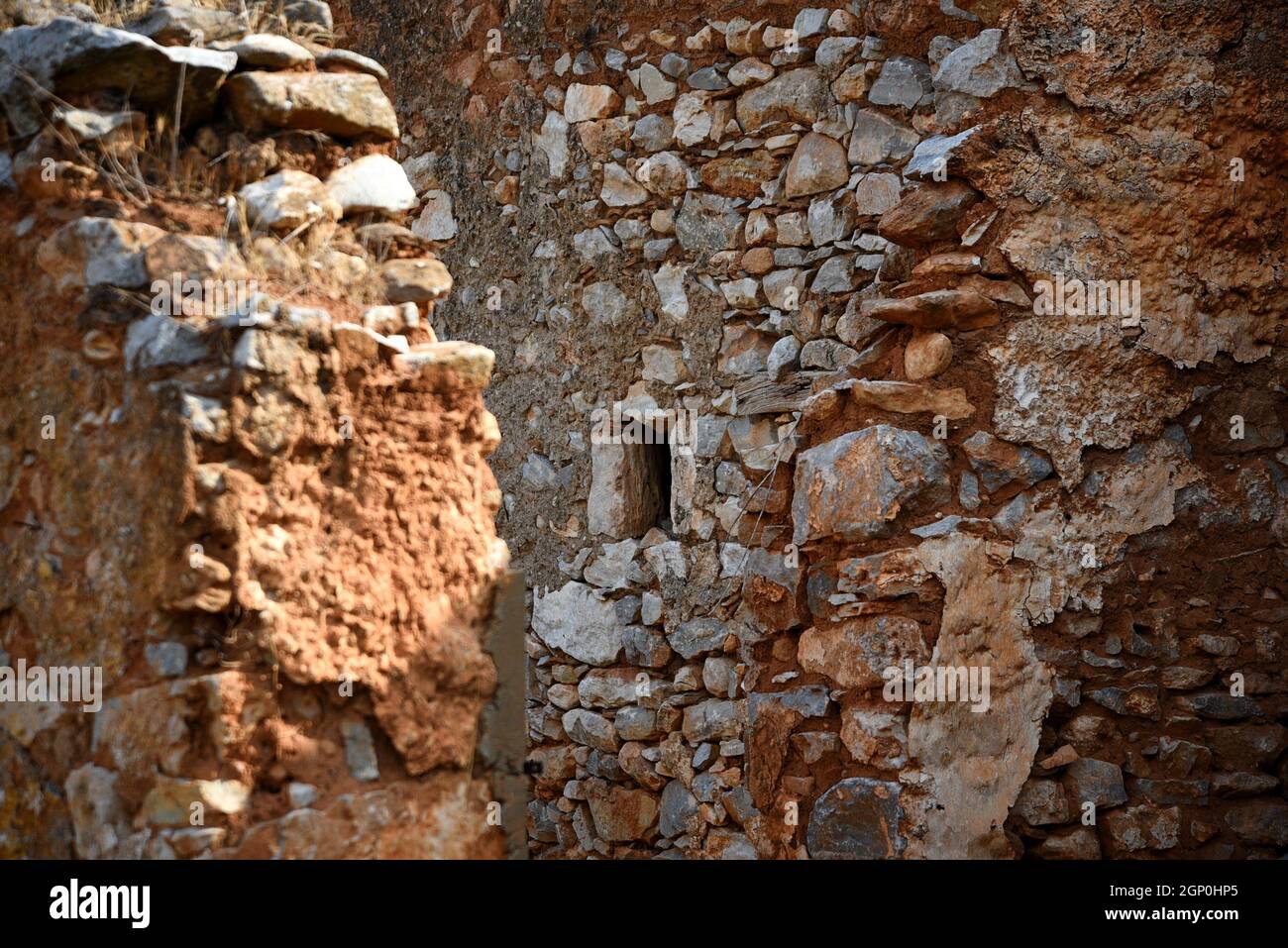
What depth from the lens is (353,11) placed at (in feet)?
21.9

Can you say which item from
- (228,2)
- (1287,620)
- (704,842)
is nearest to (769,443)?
(704,842)

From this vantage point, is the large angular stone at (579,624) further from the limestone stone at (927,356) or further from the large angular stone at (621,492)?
the limestone stone at (927,356)

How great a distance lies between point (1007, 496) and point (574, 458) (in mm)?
2812

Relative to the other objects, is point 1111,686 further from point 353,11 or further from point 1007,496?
point 353,11

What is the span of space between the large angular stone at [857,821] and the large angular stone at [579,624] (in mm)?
2399

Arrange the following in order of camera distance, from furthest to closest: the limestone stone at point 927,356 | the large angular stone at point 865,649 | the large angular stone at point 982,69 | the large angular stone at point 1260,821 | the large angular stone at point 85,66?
the large angular stone at point 982,69, the limestone stone at point 927,356, the large angular stone at point 865,649, the large angular stone at point 1260,821, the large angular stone at point 85,66

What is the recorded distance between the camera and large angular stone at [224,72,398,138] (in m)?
2.69

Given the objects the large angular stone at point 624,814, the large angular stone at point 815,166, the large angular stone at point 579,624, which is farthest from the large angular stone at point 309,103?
the large angular stone at point 624,814

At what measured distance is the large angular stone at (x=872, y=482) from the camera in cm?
356

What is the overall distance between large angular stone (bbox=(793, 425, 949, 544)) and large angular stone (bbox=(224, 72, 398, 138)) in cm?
155

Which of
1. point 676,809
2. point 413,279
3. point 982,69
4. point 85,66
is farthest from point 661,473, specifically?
point 85,66

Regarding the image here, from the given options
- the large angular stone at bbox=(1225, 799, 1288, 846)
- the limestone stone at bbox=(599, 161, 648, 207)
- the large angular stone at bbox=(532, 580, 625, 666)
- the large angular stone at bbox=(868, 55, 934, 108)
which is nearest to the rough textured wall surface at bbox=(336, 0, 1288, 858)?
the large angular stone at bbox=(1225, 799, 1288, 846)

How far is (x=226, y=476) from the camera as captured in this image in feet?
7.58

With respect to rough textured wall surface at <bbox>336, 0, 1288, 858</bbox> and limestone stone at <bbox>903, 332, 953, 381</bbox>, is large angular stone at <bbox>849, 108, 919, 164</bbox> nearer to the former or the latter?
rough textured wall surface at <bbox>336, 0, 1288, 858</bbox>
